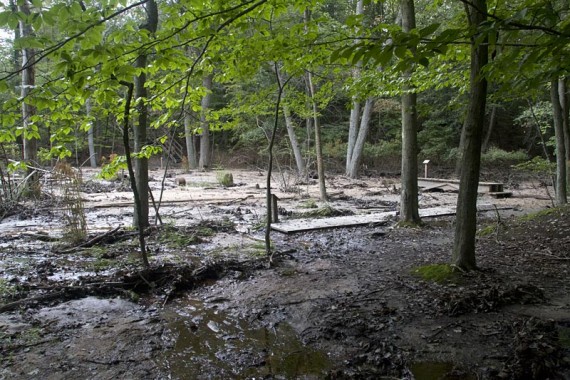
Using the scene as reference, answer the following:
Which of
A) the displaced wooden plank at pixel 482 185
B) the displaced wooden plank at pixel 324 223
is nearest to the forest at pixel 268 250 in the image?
the displaced wooden plank at pixel 324 223

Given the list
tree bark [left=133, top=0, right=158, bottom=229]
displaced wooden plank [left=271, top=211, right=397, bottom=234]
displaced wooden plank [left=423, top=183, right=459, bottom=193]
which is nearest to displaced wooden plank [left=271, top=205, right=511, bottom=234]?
displaced wooden plank [left=271, top=211, right=397, bottom=234]

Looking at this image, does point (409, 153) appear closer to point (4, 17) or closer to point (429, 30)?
point (429, 30)

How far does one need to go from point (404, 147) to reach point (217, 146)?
29478mm

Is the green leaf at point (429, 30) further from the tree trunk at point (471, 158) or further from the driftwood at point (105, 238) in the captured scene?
the driftwood at point (105, 238)

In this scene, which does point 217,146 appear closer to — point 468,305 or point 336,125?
point 336,125

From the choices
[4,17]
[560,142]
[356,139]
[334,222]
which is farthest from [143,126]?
[356,139]

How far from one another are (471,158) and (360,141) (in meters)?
18.1

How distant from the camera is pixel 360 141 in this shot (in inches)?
883

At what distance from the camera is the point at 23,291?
4754 millimetres

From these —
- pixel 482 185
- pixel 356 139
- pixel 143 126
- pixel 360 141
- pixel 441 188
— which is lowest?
pixel 441 188

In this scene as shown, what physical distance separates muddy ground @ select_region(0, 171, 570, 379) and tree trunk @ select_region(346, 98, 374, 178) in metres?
14.7

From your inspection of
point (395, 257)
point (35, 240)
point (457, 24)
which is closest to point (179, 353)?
point (395, 257)

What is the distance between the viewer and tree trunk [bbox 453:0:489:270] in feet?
14.4

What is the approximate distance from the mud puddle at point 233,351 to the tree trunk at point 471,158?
8.07ft
